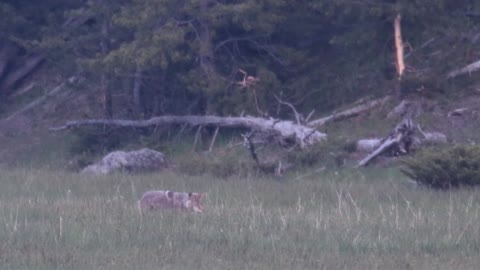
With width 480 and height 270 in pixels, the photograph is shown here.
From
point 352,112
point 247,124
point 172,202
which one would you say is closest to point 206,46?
point 247,124

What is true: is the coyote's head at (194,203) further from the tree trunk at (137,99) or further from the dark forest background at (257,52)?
the tree trunk at (137,99)

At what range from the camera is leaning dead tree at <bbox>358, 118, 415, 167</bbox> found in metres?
22.1

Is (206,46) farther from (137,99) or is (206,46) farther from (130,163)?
(130,163)

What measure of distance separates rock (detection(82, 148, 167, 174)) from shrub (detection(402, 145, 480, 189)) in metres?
8.03

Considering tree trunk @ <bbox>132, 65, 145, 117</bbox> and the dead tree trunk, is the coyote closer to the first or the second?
the dead tree trunk

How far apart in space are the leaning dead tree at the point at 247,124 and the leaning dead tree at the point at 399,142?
1795 millimetres

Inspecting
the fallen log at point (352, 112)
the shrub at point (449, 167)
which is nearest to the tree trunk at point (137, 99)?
the fallen log at point (352, 112)

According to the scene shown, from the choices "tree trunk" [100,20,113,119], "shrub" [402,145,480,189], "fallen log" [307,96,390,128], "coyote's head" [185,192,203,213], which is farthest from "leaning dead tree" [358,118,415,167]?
"tree trunk" [100,20,113,119]

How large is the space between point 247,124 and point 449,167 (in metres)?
9.30

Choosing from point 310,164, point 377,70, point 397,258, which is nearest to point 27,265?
point 397,258

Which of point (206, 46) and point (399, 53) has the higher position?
point (206, 46)

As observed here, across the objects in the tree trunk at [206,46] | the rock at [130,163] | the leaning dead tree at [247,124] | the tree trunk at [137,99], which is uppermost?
the tree trunk at [206,46]

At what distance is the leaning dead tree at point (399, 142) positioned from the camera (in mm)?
22078

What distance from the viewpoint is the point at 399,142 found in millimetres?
22141
